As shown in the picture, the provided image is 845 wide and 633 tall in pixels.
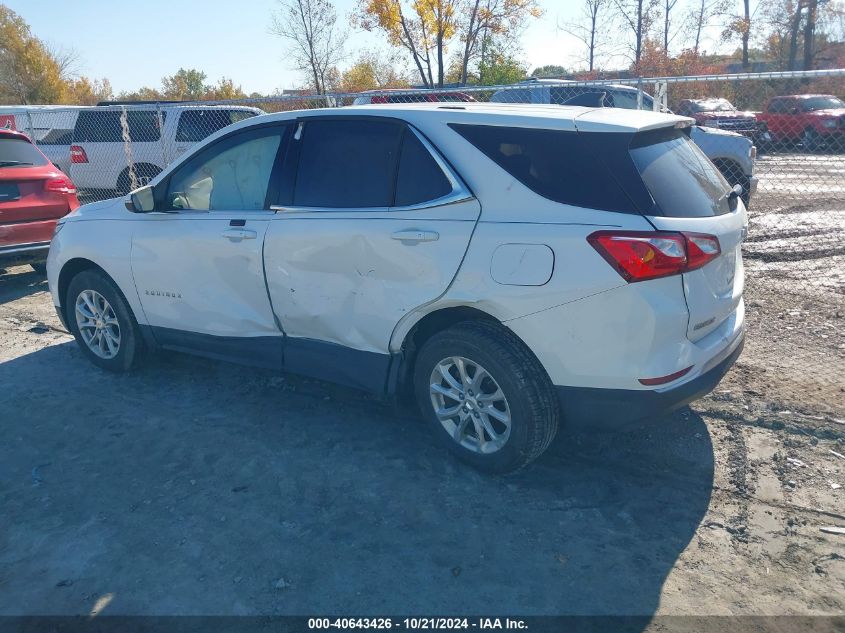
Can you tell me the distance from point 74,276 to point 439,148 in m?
3.32

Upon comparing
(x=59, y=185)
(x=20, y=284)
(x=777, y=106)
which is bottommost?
(x=20, y=284)

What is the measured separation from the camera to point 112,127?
42.4ft

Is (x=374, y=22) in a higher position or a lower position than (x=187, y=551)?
higher

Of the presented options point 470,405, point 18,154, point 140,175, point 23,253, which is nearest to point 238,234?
point 470,405

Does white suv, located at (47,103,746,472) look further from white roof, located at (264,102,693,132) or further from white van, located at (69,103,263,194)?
white van, located at (69,103,263,194)

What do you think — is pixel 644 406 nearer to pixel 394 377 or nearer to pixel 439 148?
pixel 394 377

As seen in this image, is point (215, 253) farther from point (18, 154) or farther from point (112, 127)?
point (112, 127)

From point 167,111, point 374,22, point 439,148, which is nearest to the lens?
point 439,148

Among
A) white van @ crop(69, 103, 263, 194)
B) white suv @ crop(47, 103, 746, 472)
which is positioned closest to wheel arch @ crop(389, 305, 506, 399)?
white suv @ crop(47, 103, 746, 472)

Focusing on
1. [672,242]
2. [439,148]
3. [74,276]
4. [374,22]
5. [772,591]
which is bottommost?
[772,591]

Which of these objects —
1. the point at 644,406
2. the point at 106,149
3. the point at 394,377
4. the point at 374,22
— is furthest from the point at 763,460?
the point at 374,22

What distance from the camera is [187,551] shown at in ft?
10.7

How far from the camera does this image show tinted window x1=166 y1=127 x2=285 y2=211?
4504 millimetres

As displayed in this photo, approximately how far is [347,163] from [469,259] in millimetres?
1097
